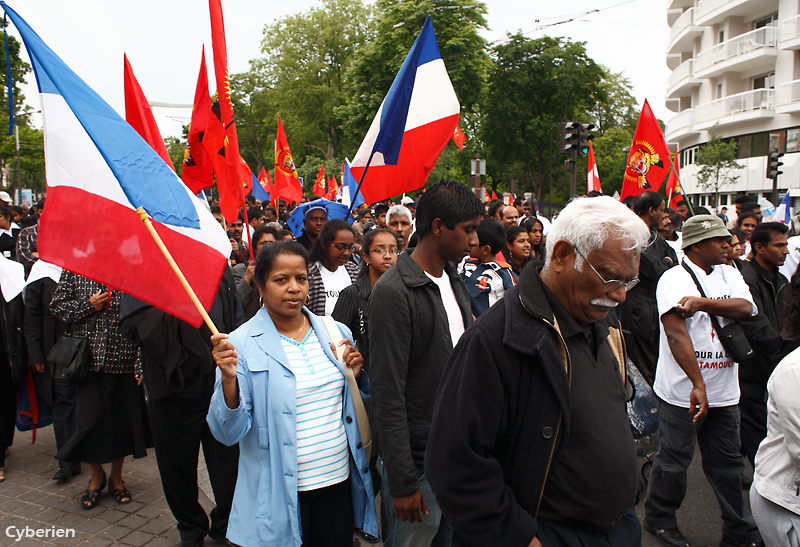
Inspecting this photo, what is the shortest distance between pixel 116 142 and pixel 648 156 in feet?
25.7

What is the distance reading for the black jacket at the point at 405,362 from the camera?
246 cm

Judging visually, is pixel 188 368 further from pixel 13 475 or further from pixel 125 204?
pixel 13 475

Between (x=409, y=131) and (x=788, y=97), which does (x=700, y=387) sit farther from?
(x=788, y=97)

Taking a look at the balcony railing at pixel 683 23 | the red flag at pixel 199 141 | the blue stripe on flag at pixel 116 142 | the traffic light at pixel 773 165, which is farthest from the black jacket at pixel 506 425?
the balcony railing at pixel 683 23

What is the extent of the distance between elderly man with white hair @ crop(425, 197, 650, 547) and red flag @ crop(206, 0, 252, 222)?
10.1ft

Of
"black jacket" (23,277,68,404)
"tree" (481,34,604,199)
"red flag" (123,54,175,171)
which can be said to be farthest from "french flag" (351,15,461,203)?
"tree" (481,34,604,199)

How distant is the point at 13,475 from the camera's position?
4852mm

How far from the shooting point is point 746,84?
32.5m

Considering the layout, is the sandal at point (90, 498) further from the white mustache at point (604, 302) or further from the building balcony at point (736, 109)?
the building balcony at point (736, 109)

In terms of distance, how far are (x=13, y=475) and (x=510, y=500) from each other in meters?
4.85

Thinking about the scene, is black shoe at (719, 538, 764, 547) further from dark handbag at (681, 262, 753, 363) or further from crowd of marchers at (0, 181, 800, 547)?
dark handbag at (681, 262, 753, 363)

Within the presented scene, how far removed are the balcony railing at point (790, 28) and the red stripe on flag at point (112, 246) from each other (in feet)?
109

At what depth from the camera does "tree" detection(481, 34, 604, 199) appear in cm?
4056

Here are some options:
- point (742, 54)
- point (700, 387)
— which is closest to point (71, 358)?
point (700, 387)
